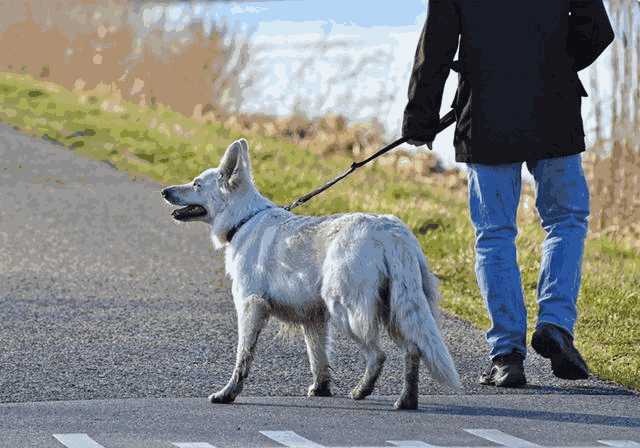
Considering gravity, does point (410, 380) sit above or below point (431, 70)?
below

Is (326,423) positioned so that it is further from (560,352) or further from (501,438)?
(560,352)

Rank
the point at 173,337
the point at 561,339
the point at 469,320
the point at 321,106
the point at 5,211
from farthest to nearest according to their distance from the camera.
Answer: the point at 321,106 < the point at 5,211 < the point at 469,320 < the point at 173,337 < the point at 561,339

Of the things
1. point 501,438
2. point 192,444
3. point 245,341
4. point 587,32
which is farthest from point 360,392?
point 587,32

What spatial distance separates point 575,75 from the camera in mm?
8648

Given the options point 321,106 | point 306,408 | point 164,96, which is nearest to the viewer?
point 306,408

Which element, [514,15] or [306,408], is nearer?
[306,408]

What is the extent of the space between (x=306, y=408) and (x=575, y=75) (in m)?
2.19

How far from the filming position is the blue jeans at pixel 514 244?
8555mm

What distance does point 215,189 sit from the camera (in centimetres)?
841

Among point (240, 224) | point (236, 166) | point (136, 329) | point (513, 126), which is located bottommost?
point (136, 329)

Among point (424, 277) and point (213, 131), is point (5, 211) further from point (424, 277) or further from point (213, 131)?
point (424, 277)

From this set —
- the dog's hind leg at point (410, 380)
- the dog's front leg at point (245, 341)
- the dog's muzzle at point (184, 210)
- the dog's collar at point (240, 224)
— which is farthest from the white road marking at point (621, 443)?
the dog's muzzle at point (184, 210)

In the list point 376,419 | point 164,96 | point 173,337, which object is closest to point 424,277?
point 376,419

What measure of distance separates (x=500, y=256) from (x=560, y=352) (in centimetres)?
58
